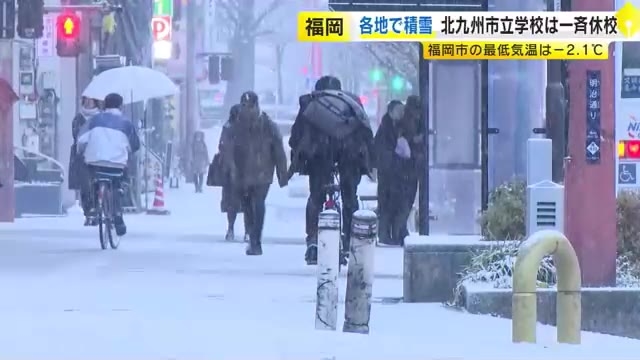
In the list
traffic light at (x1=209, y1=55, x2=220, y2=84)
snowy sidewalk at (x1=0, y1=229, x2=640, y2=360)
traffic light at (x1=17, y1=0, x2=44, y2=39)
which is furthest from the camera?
traffic light at (x1=209, y1=55, x2=220, y2=84)

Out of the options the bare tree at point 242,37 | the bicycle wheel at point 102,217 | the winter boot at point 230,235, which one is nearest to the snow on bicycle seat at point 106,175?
the bicycle wheel at point 102,217

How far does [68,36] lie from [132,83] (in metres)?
1.50

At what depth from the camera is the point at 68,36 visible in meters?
28.7

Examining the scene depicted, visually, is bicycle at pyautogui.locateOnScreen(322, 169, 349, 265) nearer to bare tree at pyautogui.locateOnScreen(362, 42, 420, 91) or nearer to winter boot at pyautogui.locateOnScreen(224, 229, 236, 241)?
winter boot at pyautogui.locateOnScreen(224, 229, 236, 241)

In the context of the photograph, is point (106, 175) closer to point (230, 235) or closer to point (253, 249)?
point (253, 249)

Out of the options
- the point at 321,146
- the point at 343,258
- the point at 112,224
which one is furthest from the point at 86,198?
the point at 321,146

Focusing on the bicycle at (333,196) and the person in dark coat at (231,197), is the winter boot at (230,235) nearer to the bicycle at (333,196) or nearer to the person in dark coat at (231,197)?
the person in dark coat at (231,197)

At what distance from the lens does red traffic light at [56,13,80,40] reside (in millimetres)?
28688

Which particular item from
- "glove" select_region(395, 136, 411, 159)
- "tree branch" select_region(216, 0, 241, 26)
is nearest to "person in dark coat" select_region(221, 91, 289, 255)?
"glove" select_region(395, 136, 411, 159)

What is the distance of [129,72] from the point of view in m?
28.4

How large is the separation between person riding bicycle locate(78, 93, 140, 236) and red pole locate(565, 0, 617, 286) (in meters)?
A: 7.90

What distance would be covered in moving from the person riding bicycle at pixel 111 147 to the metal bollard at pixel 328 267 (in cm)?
885

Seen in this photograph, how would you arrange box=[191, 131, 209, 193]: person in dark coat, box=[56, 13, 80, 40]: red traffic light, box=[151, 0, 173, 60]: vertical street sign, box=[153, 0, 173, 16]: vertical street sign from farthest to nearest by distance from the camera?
box=[191, 131, 209, 193]: person in dark coat → box=[153, 0, 173, 16]: vertical street sign → box=[151, 0, 173, 60]: vertical street sign → box=[56, 13, 80, 40]: red traffic light

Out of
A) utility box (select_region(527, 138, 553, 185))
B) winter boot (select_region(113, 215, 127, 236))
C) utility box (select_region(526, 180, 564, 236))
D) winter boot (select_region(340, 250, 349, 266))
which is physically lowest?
winter boot (select_region(340, 250, 349, 266))
